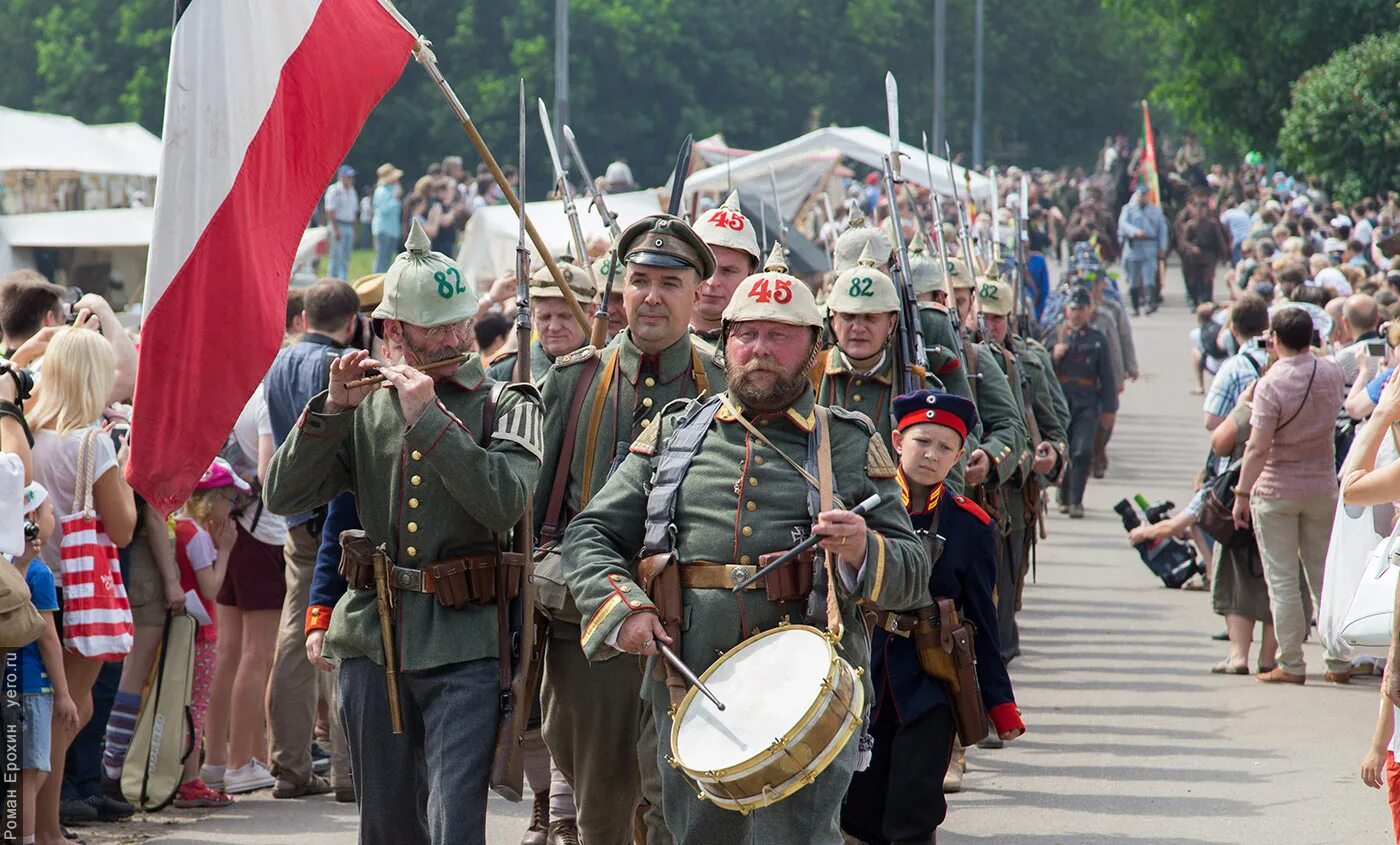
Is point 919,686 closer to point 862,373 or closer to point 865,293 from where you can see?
point 862,373

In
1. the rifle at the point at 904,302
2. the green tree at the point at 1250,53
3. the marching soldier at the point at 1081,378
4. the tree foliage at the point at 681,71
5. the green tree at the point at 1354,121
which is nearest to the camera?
the rifle at the point at 904,302

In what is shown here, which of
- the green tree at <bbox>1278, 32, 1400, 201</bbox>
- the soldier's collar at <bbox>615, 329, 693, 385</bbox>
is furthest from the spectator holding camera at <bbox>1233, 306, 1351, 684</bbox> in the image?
the green tree at <bbox>1278, 32, 1400, 201</bbox>

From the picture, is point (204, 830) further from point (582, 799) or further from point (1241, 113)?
point (1241, 113)

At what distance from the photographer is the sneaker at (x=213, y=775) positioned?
8.70 metres

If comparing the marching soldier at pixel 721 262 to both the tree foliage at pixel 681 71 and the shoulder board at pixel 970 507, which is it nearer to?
the shoulder board at pixel 970 507

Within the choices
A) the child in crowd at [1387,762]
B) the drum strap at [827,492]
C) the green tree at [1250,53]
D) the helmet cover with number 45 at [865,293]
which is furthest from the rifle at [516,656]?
the green tree at [1250,53]

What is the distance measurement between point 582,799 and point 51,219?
1941cm

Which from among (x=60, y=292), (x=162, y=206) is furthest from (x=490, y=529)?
(x=60, y=292)

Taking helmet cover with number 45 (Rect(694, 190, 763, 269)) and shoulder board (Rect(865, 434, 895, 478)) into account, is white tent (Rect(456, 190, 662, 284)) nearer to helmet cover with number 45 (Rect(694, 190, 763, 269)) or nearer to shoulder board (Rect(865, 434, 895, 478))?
helmet cover with number 45 (Rect(694, 190, 763, 269))

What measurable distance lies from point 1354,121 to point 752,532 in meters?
22.9

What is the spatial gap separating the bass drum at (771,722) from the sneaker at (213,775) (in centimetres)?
391

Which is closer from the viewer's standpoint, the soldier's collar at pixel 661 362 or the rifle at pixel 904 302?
the soldier's collar at pixel 661 362

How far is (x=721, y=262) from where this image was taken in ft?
24.3

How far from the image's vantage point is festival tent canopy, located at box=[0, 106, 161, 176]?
25.4m
